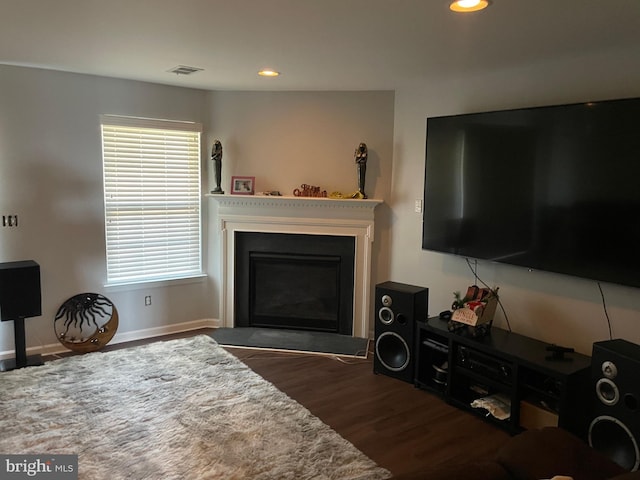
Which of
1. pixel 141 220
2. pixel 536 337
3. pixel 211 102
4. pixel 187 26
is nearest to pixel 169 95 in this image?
pixel 211 102

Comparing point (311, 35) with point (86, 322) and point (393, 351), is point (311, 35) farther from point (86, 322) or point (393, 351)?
point (86, 322)

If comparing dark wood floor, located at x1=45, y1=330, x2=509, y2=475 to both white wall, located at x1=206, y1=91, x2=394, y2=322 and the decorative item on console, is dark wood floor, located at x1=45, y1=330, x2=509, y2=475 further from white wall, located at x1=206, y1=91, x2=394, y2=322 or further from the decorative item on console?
white wall, located at x1=206, y1=91, x2=394, y2=322

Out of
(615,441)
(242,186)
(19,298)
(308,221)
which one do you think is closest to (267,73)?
(242,186)

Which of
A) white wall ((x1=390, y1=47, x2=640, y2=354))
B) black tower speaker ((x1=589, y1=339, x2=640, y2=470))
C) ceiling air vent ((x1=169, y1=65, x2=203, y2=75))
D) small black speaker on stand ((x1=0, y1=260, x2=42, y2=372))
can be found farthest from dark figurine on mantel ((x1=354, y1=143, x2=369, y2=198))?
small black speaker on stand ((x1=0, y1=260, x2=42, y2=372))

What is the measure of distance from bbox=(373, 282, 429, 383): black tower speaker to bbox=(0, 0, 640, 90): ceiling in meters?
1.65

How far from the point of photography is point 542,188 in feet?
10.3

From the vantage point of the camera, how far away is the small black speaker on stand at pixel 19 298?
366cm

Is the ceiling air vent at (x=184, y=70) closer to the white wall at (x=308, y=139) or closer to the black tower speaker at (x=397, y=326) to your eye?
the white wall at (x=308, y=139)

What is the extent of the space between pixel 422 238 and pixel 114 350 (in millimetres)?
2793

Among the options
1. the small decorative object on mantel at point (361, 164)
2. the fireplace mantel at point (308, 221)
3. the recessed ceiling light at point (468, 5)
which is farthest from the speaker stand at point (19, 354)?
the recessed ceiling light at point (468, 5)

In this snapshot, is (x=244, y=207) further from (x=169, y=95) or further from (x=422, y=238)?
(x=422, y=238)

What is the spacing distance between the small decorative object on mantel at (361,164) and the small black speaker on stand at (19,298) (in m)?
2.68

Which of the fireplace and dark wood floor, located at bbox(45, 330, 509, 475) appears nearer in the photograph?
dark wood floor, located at bbox(45, 330, 509, 475)

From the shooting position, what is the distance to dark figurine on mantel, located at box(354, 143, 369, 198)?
174 inches
